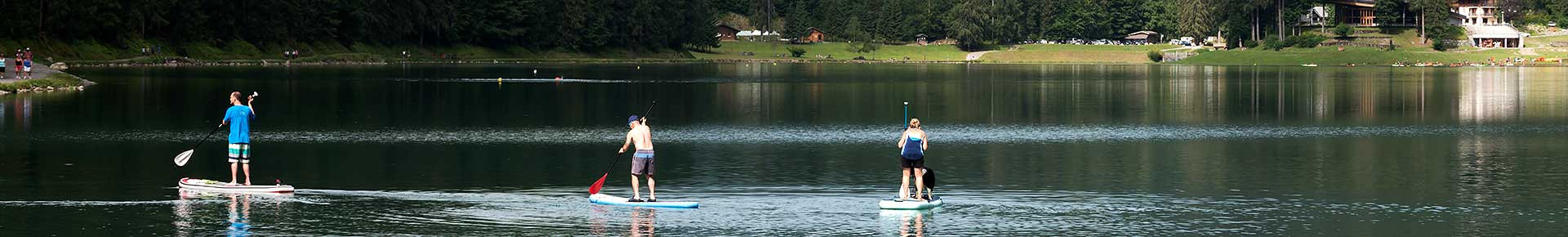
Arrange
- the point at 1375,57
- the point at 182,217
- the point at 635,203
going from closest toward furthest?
the point at 182,217 < the point at 635,203 < the point at 1375,57

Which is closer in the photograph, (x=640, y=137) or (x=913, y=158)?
(x=640, y=137)

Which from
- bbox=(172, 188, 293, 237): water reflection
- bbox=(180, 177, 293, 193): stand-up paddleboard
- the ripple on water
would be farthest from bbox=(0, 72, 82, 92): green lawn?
bbox=(172, 188, 293, 237): water reflection

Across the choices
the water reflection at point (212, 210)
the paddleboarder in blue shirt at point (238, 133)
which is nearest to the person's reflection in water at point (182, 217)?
the water reflection at point (212, 210)

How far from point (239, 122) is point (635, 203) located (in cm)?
806

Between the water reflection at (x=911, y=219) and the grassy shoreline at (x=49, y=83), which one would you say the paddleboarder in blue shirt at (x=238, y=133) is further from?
the grassy shoreline at (x=49, y=83)

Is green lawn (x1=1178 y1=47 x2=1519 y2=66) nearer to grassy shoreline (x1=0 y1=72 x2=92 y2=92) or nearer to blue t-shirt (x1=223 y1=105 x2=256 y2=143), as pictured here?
grassy shoreline (x1=0 y1=72 x2=92 y2=92)

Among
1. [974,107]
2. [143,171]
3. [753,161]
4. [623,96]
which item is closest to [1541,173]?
[753,161]

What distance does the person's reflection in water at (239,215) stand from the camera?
2559 cm

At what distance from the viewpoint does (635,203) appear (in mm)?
29125

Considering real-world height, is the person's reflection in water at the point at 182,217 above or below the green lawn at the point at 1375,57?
below

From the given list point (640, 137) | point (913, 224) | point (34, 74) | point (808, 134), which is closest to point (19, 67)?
→ point (34, 74)

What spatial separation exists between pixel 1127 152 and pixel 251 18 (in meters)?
132

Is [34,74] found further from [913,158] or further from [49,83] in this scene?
[913,158]

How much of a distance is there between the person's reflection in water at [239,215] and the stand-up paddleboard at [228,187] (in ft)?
1.91
